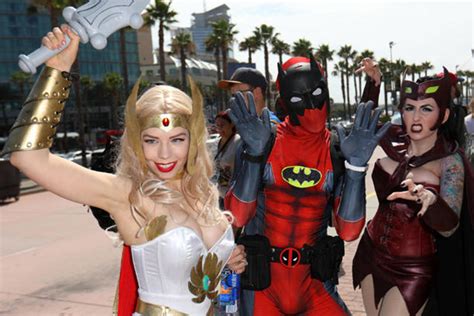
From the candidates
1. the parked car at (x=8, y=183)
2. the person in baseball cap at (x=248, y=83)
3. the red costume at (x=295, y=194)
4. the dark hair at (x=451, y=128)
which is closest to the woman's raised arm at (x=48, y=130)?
the red costume at (x=295, y=194)

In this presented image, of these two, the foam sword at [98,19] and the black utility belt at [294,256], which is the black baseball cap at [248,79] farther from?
the foam sword at [98,19]

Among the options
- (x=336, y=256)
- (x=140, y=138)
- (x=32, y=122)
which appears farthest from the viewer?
(x=336, y=256)

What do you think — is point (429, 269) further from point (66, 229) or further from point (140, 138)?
point (66, 229)

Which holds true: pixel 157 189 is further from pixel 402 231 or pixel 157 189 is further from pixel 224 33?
pixel 224 33

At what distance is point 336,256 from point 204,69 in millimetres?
90043

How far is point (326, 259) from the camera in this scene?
2707 mm

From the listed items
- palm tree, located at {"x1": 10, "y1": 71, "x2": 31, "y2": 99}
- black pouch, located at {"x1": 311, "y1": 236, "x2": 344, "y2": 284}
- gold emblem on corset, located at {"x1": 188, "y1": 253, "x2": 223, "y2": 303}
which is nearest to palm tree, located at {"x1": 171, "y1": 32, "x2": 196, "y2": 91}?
palm tree, located at {"x1": 10, "y1": 71, "x2": 31, "y2": 99}

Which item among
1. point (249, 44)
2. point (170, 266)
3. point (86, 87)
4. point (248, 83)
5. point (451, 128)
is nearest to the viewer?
point (170, 266)

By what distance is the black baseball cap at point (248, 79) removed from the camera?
13.6 feet

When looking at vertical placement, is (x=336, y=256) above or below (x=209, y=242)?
below

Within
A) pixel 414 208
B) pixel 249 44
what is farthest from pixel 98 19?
pixel 249 44

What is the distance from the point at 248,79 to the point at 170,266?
244 centimetres

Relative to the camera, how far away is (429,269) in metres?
2.84

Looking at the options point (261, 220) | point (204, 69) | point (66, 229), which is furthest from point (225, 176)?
point (204, 69)
